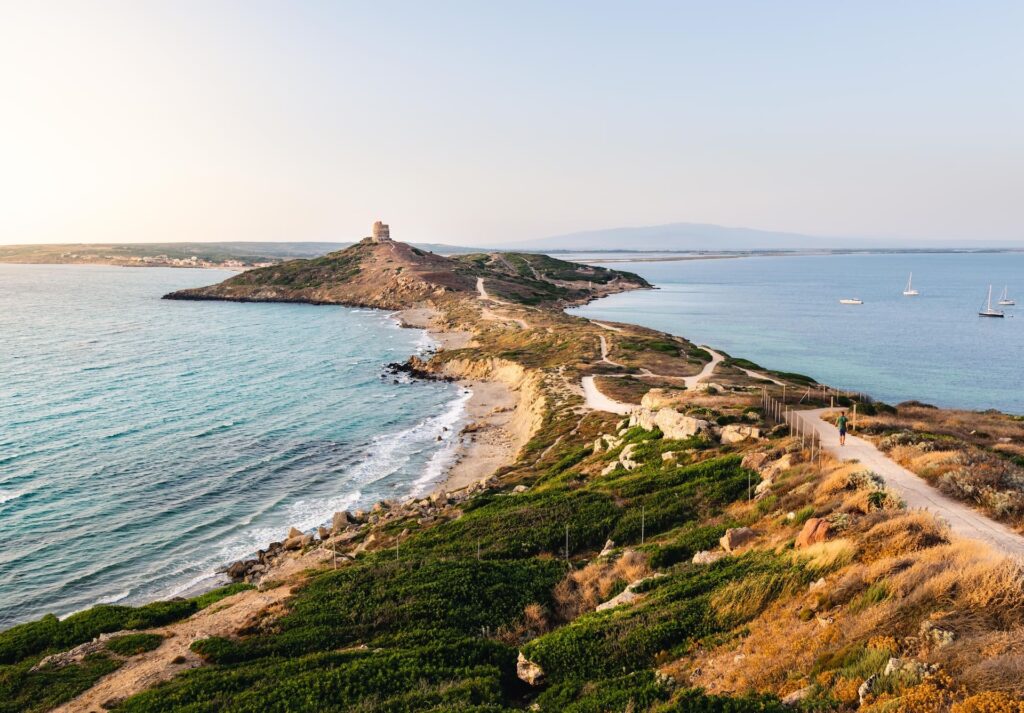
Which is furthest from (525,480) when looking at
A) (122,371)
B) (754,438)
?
(122,371)

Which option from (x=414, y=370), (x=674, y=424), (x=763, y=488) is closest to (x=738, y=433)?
(x=674, y=424)

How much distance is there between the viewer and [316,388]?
72000 millimetres

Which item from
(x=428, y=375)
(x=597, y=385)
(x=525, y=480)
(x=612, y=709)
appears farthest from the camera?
(x=428, y=375)

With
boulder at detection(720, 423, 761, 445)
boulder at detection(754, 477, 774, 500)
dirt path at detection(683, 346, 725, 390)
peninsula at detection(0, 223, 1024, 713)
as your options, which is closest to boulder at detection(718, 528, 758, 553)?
peninsula at detection(0, 223, 1024, 713)

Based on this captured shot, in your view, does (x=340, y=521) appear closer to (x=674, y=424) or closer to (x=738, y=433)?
(x=674, y=424)

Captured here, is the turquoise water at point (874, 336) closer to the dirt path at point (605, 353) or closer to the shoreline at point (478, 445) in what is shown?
the dirt path at point (605, 353)

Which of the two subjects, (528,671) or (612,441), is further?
(612,441)

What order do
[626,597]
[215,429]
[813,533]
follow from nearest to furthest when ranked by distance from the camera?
[813,533] → [626,597] → [215,429]

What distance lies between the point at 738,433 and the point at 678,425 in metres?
3.52

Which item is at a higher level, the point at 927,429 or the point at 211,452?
the point at 927,429

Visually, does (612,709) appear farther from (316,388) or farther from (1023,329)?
(1023,329)

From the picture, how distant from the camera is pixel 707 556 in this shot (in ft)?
61.4

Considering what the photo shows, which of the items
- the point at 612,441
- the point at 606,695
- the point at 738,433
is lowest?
the point at 612,441

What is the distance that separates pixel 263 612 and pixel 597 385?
44932mm
